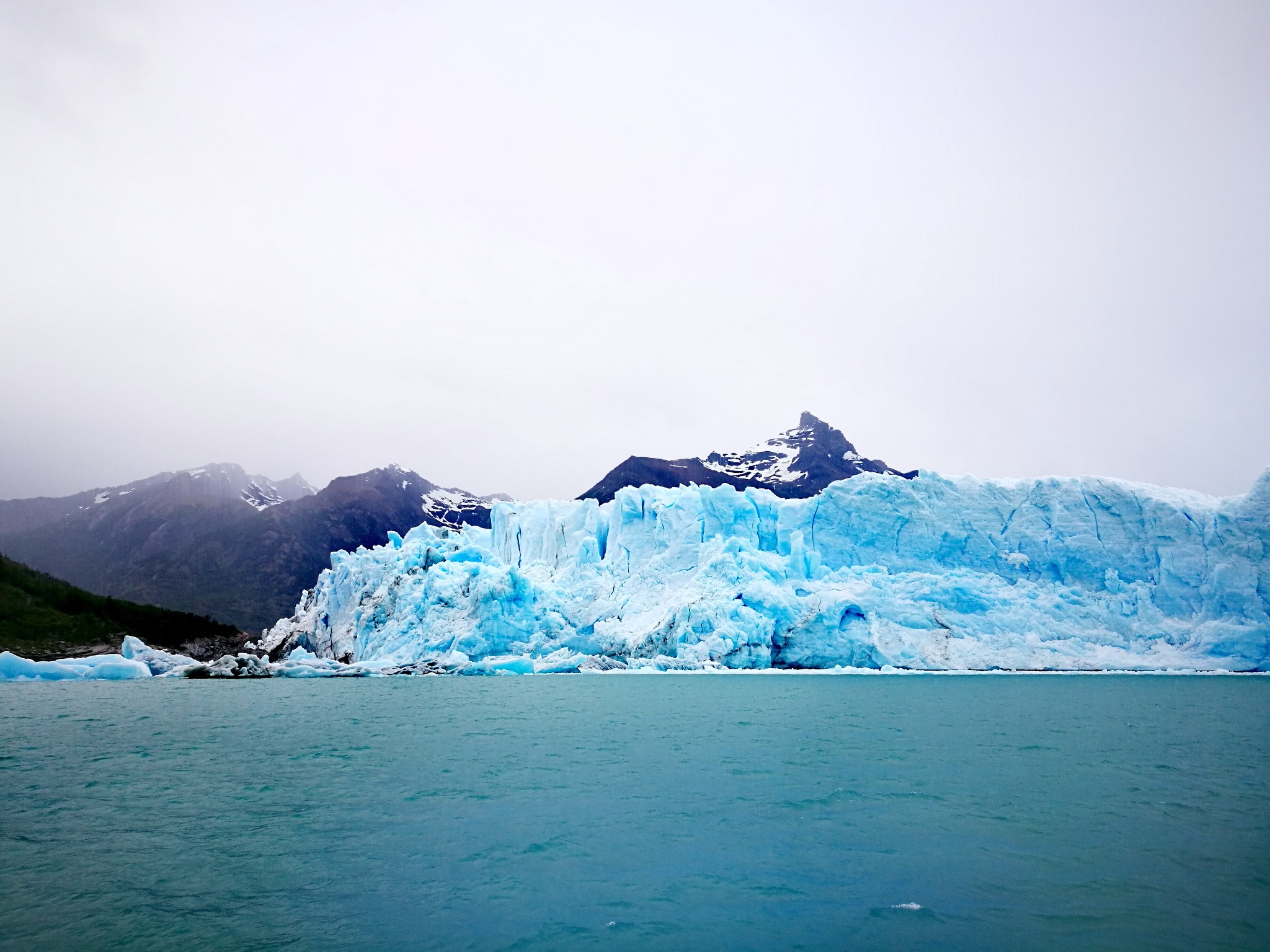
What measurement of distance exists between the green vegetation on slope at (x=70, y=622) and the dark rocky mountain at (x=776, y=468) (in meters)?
46.8

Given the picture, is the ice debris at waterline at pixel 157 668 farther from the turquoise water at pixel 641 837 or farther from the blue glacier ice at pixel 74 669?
the turquoise water at pixel 641 837

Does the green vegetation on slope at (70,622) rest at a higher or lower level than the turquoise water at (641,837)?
lower

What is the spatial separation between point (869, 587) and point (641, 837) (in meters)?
32.4

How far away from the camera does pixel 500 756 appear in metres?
12.7

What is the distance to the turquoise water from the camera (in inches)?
210

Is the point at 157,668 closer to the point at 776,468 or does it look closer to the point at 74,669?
the point at 74,669

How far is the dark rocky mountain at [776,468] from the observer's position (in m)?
96.5

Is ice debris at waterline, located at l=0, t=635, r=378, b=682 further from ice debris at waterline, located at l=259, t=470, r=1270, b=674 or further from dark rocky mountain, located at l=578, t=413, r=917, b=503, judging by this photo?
dark rocky mountain, located at l=578, t=413, r=917, b=503

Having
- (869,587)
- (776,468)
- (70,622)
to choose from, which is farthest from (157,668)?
(776,468)

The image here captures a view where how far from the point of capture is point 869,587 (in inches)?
1483

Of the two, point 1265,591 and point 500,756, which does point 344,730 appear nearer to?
point 500,756

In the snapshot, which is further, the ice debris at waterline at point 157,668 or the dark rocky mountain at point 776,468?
the dark rocky mountain at point 776,468

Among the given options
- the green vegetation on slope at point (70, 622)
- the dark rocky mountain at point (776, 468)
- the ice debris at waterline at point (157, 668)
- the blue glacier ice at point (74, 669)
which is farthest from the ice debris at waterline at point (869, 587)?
the dark rocky mountain at point (776, 468)

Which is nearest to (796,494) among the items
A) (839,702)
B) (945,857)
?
(839,702)
